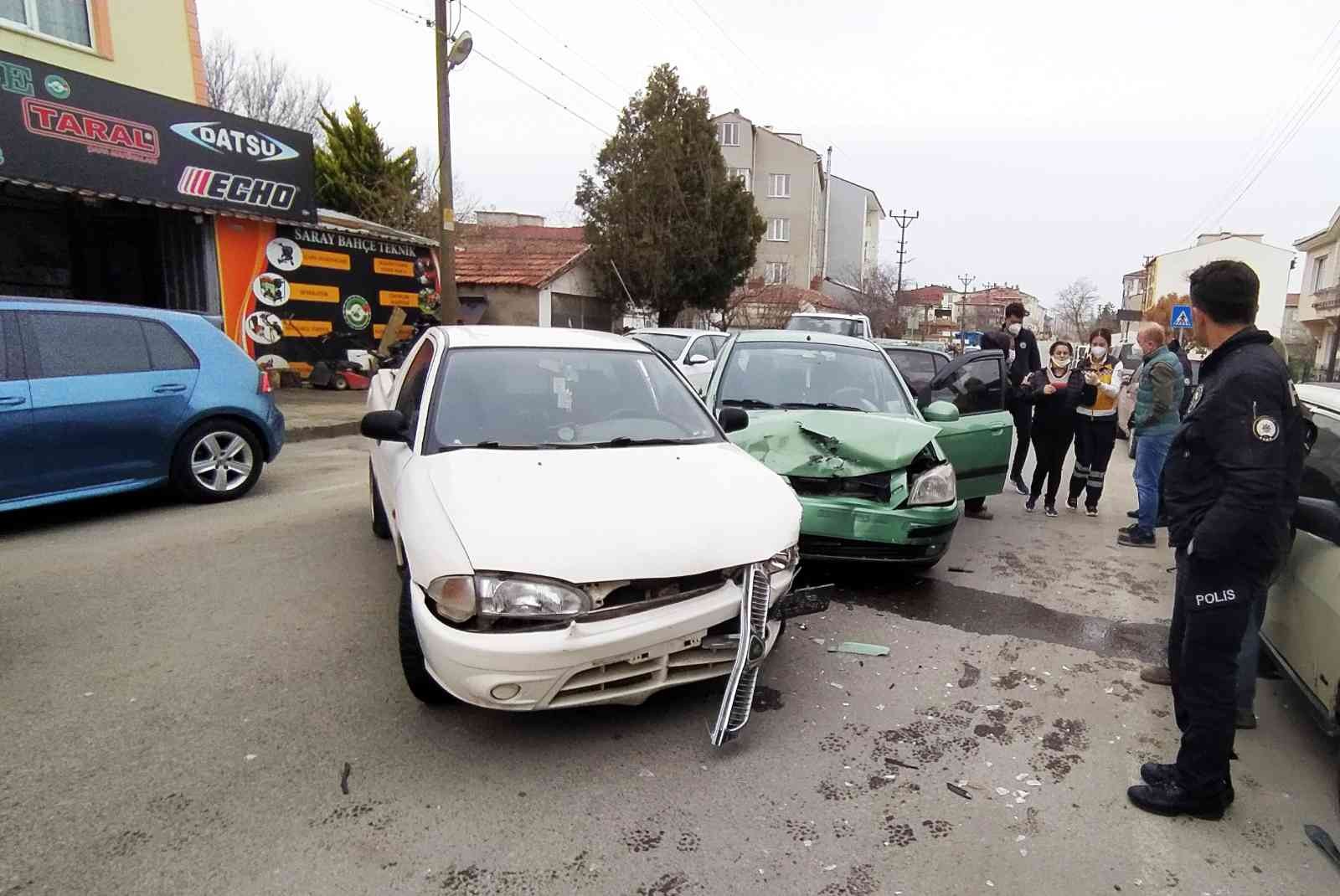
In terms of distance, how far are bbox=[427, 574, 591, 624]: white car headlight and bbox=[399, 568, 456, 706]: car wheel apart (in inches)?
15.0

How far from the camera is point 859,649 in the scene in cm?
422

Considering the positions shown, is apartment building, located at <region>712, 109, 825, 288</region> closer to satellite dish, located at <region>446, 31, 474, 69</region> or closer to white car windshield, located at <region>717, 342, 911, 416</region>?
satellite dish, located at <region>446, 31, 474, 69</region>

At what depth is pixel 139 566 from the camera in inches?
201

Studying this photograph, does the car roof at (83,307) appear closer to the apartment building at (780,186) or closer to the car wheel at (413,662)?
the car wheel at (413,662)

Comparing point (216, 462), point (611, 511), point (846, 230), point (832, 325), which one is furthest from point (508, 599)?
point (846, 230)

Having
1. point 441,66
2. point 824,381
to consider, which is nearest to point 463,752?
point 824,381

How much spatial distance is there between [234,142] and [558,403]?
1154 cm

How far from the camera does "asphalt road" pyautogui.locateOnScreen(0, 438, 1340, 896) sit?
2.50 metres

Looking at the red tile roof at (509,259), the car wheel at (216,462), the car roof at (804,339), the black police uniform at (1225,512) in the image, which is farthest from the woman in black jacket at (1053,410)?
the red tile roof at (509,259)

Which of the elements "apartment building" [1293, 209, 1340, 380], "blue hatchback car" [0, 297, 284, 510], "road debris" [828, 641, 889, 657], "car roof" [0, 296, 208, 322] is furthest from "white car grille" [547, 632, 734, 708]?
"apartment building" [1293, 209, 1340, 380]

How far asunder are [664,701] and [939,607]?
7.17 ft

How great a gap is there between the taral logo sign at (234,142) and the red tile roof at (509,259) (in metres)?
7.76

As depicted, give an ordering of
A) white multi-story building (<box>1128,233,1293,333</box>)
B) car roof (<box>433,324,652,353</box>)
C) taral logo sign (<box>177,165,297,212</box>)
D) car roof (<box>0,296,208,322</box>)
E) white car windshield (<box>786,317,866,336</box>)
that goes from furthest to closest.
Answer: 1. white multi-story building (<box>1128,233,1293,333</box>)
2. white car windshield (<box>786,317,866,336</box>)
3. taral logo sign (<box>177,165,297,212</box>)
4. car roof (<box>0,296,208,322</box>)
5. car roof (<box>433,324,652,353</box>)

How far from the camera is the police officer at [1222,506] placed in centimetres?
263
